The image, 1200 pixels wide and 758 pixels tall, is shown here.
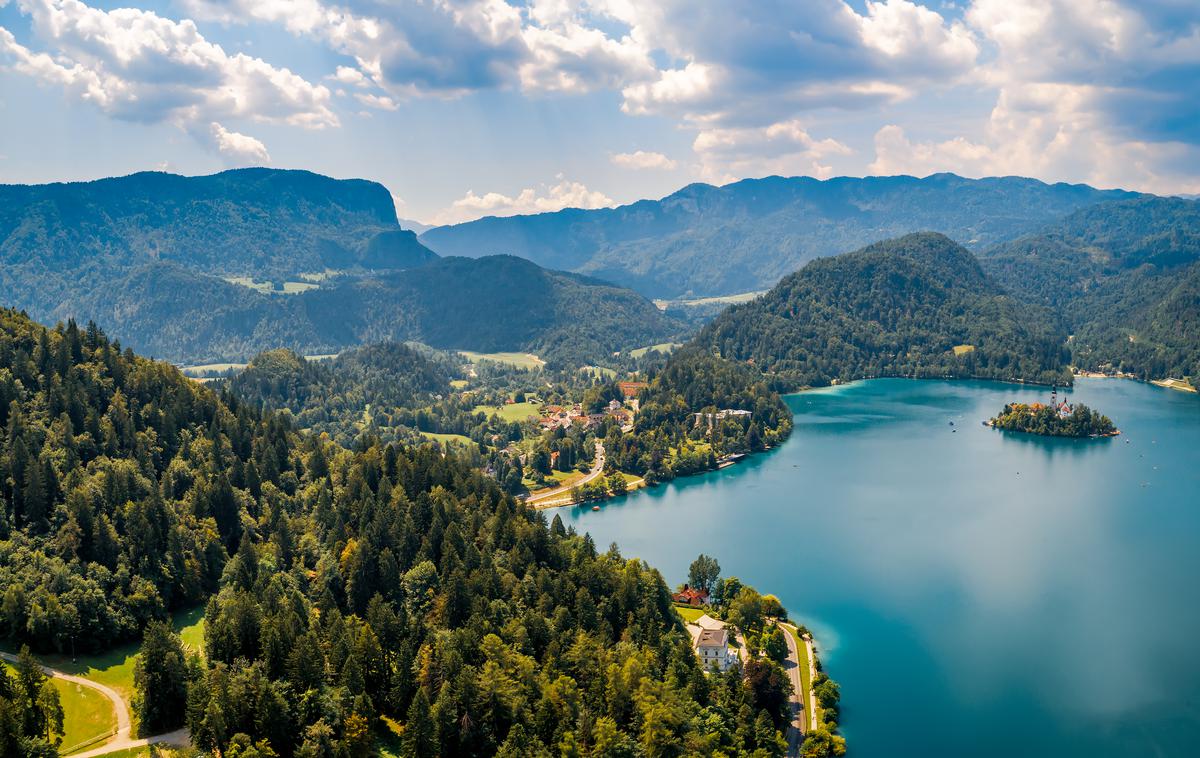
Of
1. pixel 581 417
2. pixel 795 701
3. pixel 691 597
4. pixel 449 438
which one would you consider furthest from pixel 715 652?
pixel 581 417

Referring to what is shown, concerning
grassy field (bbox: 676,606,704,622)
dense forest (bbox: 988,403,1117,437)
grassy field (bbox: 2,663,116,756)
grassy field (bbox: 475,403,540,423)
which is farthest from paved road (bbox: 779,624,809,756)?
dense forest (bbox: 988,403,1117,437)

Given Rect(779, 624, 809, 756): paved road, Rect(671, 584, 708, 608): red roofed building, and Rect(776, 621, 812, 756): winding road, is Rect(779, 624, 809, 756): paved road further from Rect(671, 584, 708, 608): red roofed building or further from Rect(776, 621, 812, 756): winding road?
Rect(671, 584, 708, 608): red roofed building

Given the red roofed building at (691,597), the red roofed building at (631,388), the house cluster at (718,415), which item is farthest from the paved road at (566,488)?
the red roofed building at (691,597)

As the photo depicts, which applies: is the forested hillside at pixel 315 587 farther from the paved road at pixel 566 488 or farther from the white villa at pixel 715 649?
the paved road at pixel 566 488

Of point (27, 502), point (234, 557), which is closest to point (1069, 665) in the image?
point (234, 557)

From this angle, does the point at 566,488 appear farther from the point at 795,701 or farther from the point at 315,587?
the point at 795,701

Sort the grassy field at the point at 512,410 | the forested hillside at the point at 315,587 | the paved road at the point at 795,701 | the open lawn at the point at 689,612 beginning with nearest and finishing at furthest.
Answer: the forested hillside at the point at 315,587 → the paved road at the point at 795,701 → the open lawn at the point at 689,612 → the grassy field at the point at 512,410

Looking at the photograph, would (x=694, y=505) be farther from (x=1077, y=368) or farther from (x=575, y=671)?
(x=1077, y=368)
